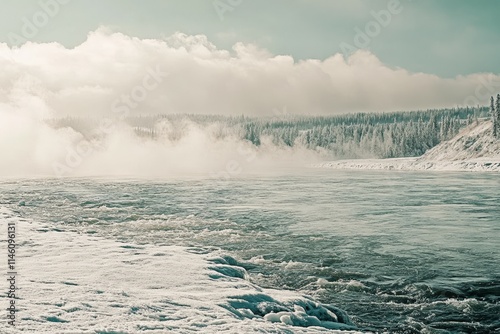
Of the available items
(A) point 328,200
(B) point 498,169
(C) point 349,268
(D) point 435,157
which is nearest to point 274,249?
(C) point 349,268

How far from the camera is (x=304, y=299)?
12336mm

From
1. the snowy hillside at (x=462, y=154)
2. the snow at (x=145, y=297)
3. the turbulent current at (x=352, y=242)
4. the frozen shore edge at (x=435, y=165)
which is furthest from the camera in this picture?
the snowy hillside at (x=462, y=154)

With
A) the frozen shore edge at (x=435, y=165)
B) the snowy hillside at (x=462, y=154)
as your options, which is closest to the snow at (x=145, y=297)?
the frozen shore edge at (x=435, y=165)

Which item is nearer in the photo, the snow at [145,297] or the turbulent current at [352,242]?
the snow at [145,297]

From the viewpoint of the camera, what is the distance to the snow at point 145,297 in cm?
865

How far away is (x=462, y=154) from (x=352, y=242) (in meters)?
129

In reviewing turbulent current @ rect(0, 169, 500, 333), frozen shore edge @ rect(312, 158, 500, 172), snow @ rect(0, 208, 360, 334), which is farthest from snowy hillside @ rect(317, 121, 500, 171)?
snow @ rect(0, 208, 360, 334)

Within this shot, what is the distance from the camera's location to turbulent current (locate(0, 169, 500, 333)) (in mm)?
13820

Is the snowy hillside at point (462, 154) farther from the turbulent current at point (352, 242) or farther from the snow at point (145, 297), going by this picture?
the snow at point (145, 297)

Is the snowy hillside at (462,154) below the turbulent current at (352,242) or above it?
above

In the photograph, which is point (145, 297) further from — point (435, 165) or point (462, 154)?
point (462, 154)

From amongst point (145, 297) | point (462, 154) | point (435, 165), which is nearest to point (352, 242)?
point (145, 297)

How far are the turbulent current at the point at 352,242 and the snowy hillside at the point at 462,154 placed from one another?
7992 cm

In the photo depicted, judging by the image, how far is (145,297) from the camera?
10.6m
